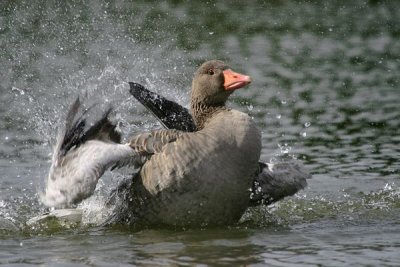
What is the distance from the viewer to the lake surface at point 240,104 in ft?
28.1

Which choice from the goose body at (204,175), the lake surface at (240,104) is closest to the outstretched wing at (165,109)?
the lake surface at (240,104)

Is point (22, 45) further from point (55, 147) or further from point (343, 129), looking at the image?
point (55, 147)

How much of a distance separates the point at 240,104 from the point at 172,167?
6.21m

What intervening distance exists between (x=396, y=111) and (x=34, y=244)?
709 cm

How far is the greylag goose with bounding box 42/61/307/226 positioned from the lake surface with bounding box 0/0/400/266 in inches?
8.7

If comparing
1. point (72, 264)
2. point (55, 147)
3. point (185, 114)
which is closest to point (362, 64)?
point (185, 114)

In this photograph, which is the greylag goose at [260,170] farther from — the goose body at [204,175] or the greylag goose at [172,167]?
the goose body at [204,175]

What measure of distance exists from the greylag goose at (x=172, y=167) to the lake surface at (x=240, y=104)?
22 centimetres

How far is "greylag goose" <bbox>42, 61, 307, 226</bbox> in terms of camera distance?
8805 millimetres

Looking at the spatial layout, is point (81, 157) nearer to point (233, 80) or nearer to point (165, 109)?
point (165, 109)

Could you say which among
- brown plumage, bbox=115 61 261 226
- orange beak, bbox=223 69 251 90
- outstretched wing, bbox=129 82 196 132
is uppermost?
orange beak, bbox=223 69 251 90

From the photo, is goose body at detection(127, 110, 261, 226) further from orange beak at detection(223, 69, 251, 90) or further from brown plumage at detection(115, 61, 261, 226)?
orange beak at detection(223, 69, 251, 90)

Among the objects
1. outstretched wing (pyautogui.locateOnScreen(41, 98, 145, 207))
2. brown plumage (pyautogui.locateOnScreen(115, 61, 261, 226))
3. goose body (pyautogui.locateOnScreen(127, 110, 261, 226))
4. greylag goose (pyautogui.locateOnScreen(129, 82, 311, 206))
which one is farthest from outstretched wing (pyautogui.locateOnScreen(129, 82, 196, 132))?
goose body (pyautogui.locateOnScreen(127, 110, 261, 226))

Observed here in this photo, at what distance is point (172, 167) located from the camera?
29.2 feet
